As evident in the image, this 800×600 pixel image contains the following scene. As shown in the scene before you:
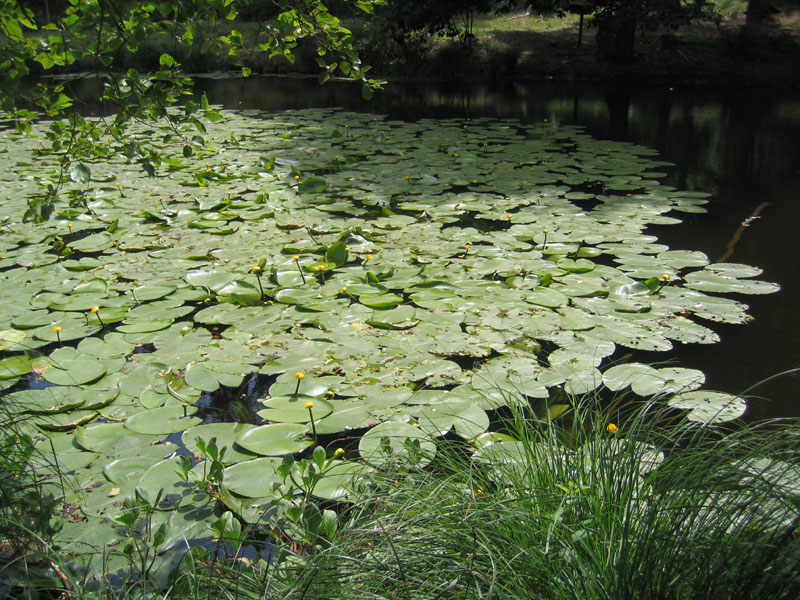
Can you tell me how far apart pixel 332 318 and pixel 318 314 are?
8 cm

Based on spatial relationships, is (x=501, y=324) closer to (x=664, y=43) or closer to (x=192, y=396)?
(x=192, y=396)

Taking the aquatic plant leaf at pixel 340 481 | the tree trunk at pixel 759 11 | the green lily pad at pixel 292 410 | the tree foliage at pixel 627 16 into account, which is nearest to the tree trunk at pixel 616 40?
the tree foliage at pixel 627 16

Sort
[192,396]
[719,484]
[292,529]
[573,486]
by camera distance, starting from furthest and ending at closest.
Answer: [192,396] < [292,529] < [573,486] < [719,484]

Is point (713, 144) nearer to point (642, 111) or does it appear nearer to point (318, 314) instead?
point (642, 111)

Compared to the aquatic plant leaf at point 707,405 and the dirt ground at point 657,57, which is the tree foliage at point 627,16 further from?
the aquatic plant leaf at point 707,405

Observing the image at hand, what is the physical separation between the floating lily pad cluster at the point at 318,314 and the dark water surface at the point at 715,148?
0.17 meters

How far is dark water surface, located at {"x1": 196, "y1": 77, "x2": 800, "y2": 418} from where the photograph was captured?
7.19 ft

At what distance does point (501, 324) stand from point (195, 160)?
3812mm

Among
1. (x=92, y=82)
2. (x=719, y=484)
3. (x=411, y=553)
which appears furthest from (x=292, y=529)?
(x=92, y=82)

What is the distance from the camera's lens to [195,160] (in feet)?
17.0

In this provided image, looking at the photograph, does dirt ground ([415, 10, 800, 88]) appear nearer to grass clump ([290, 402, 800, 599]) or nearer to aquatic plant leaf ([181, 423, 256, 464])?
aquatic plant leaf ([181, 423, 256, 464])

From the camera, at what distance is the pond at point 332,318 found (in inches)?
62.6

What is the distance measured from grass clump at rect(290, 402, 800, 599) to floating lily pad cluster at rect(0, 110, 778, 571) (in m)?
0.16

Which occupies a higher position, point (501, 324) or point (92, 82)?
point (92, 82)
